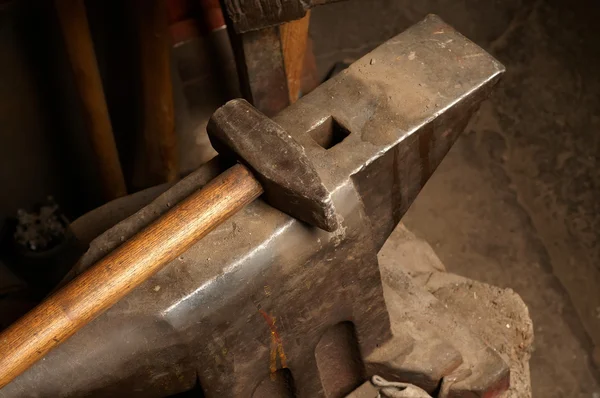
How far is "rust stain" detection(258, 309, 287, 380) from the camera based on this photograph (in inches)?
63.2

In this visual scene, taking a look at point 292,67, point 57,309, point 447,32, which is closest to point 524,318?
point 447,32

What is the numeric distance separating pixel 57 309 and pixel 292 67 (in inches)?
62.7

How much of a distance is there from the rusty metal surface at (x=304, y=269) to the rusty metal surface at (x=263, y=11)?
0.23 metres

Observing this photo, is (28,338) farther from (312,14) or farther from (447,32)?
(312,14)

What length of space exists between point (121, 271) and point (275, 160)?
1.34 ft

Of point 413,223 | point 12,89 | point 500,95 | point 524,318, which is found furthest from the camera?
point 500,95

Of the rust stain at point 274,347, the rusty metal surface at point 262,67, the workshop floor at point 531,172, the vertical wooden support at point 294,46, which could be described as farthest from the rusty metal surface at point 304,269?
the workshop floor at point 531,172

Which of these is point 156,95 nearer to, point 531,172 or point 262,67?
point 262,67

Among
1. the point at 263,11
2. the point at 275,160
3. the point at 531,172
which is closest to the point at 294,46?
the point at 263,11

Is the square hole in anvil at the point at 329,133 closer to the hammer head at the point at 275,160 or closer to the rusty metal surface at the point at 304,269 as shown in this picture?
the rusty metal surface at the point at 304,269

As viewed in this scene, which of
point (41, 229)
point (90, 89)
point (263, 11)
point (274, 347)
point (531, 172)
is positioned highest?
point (263, 11)

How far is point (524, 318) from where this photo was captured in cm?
243

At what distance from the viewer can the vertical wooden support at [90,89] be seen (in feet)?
7.84

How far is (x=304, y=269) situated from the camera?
159cm
